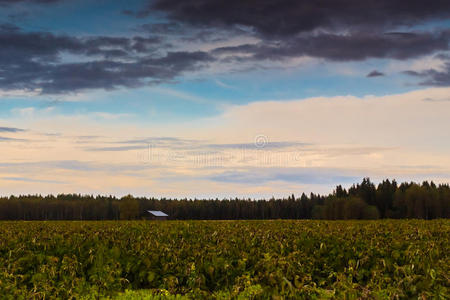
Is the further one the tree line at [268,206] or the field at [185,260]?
the tree line at [268,206]

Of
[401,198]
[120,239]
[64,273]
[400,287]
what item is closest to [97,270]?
[64,273]

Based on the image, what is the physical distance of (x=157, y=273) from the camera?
15.9 meters

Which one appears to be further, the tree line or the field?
the tree line

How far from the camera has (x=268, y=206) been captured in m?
194

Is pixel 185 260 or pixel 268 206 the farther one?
pixel 268 206

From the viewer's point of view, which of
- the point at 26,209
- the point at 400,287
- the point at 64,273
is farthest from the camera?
the point at 26,209

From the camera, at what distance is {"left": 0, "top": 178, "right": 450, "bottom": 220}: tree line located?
13388 centimetres

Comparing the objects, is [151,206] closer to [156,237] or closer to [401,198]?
[401,198]

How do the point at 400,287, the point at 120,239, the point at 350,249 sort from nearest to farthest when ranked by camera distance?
the point at 400,287 → the point at 350,249 → the point at 120,239

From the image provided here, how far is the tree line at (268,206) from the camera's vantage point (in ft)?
439

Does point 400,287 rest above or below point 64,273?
above

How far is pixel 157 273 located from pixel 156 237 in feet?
14.2

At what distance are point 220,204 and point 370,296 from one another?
191m

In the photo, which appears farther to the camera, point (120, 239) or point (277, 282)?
point (120, 239)
